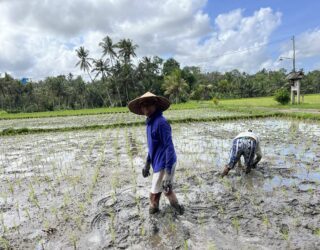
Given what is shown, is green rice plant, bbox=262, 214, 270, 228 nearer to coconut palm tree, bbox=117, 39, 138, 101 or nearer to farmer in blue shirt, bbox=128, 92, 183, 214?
farmer in blue shirt, bbox=128, 92, 183, 214

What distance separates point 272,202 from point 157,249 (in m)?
1.81

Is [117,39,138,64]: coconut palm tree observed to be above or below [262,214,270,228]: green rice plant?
above

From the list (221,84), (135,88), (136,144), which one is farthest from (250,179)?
(221,84)

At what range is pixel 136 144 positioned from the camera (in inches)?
340

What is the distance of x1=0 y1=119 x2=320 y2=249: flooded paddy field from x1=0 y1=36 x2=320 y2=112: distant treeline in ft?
110

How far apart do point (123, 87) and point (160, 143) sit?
38.5 metres

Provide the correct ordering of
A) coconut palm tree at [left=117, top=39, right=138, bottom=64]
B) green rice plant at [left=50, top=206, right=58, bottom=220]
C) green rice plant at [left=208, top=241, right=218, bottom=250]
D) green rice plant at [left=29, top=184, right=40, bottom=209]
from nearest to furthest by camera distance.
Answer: green rice plant at [left=208, top=241, right=218, bottom=250] → green rice plant at [left=50, top=206, right=58, bottom=220] → green rice plant at [left=29, top=184, right=40, bottom=209] → coconut palm tree at [left=117, top=39, right=138, bottom=64]

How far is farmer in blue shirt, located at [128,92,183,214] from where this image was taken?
330 cm

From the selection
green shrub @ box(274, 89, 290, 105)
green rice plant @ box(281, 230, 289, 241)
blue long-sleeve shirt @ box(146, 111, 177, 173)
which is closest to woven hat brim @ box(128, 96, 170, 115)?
blue long-sleeve shirt @ box(146, 111, 177, 173)

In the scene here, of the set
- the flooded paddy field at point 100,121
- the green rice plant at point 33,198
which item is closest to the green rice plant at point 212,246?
the green rice plant at point 33,198

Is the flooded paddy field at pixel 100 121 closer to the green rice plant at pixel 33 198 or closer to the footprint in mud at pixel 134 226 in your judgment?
the green rice plant at pixel 33 198

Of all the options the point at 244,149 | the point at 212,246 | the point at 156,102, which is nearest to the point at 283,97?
the point at 244,149

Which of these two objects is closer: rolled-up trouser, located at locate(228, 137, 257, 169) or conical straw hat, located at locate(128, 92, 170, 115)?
conical straw hat, located at locate(128, 92, 170, 115)

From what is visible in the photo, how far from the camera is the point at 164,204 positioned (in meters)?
3.79
